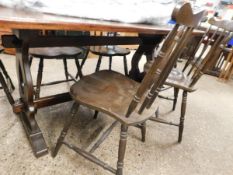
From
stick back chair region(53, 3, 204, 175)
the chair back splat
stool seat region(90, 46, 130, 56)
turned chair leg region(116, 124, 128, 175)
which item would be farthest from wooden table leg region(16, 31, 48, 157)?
stool seat region(90, 46, 130, 56)

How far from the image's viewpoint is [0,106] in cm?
165

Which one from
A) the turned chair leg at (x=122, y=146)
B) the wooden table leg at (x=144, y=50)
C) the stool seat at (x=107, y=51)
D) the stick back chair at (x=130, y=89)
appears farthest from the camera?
the stool seat at (x=107, y=51)

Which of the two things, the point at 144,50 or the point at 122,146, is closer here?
the point at 122,146

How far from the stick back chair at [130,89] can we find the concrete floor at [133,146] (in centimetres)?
17

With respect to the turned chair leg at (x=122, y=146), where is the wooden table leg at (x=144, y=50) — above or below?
above

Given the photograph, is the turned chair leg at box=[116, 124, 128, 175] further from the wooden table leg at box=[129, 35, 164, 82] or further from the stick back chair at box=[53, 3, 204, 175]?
the wooden table leg at box=[129, 35, 164, 82]

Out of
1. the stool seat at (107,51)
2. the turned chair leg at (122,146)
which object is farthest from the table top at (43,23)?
the stool seat at (107,51)

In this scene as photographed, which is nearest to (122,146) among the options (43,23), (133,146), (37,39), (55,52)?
(133,146)

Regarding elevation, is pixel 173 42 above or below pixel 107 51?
above

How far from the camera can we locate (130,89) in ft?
3.86

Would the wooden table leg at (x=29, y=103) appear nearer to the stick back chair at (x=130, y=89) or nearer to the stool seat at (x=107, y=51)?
the stick back chair at (x=130, y=89)

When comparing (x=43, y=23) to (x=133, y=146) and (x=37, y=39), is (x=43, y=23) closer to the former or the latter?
(x=37, y=39)

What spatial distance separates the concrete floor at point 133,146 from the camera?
3.89ft

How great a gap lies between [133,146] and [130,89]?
0.50 m
